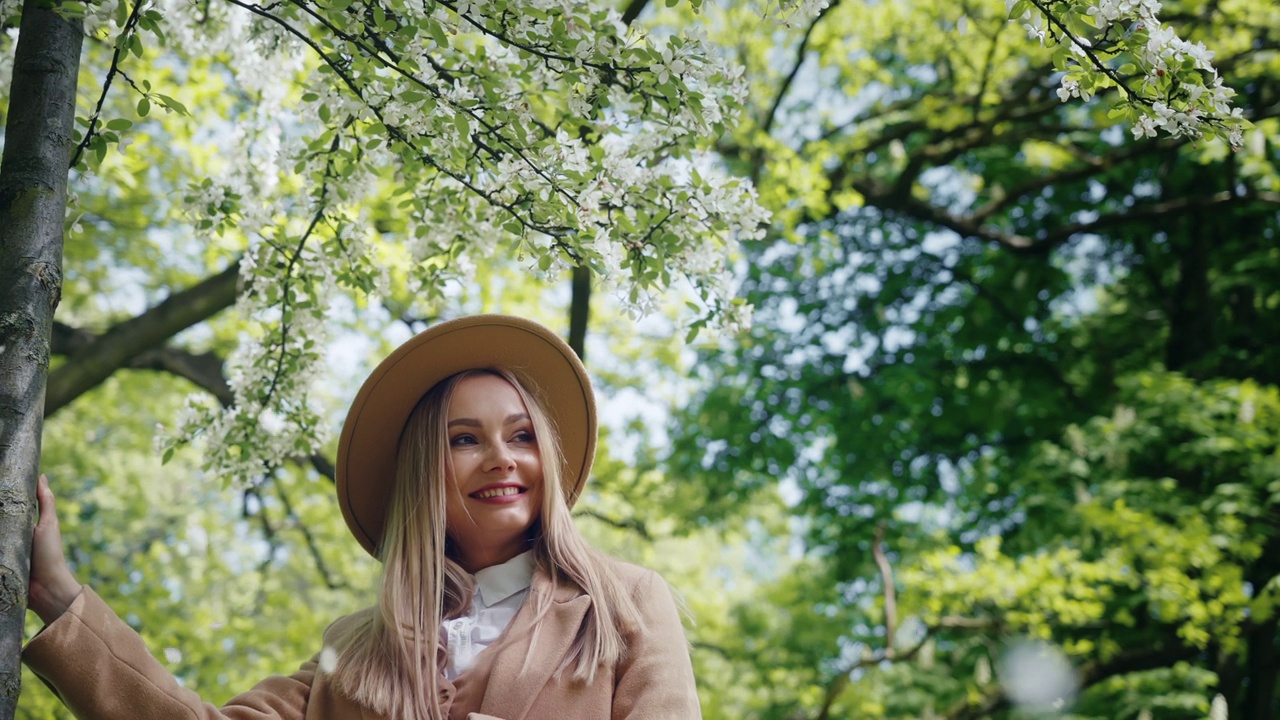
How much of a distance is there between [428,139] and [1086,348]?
732cm

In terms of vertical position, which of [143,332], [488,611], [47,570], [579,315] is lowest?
[47,570]

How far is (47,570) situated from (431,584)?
27.1 inches

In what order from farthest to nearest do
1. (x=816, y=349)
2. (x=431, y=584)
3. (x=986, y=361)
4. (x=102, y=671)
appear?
1. (x=816, y=349)
2. (x=986, y=361)
3. (x=431, y=584)
4. (x=102, y=671)

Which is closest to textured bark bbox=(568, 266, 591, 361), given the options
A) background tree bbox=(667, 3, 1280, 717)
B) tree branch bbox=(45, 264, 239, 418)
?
tree branch bbox=(45, 264, 239, 418)

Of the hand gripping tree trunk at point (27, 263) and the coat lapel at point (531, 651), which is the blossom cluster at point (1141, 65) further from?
the hand gripping tree trunk at point (27, 263)

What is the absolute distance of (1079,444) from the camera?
23.7 ft

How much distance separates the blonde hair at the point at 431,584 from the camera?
2.01 m

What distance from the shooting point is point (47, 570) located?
1696 millimetres

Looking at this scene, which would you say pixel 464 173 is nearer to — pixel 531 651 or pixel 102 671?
pixel 531 651

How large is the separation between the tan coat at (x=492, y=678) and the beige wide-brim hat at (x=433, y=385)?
342mm

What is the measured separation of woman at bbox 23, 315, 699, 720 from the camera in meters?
1.81

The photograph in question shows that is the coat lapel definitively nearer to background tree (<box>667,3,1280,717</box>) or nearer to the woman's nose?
the woman's nose

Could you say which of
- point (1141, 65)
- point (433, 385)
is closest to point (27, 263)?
point (433, 385)

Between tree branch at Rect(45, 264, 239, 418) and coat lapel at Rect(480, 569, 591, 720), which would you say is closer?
coat lapel at Rect(480, 569, 591, 720)
